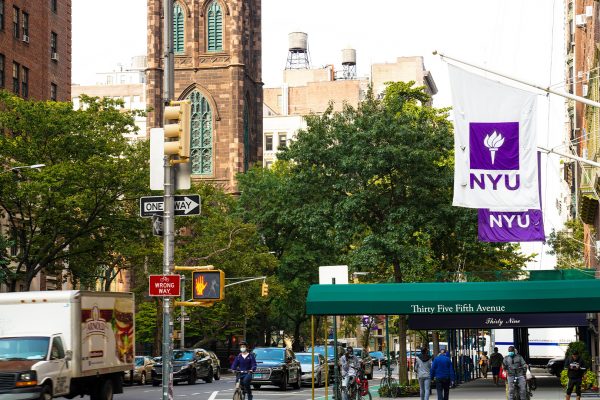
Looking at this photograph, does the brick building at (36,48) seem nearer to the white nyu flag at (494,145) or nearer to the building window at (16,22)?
the building window at (16,22)

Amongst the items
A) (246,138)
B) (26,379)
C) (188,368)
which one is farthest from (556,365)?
(246,138)

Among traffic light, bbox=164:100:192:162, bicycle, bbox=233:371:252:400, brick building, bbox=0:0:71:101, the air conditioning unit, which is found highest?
brick building, bbox=0:0:71:101

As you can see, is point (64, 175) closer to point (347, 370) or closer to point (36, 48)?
point (347, 370)

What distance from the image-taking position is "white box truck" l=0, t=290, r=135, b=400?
24922 millimetres

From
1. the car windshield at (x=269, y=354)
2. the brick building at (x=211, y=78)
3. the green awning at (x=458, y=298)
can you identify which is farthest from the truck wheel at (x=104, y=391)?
the brick building at (x=211, y=78)

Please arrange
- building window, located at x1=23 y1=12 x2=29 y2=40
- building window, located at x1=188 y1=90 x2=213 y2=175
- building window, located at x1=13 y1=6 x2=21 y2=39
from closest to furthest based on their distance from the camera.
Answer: building window, located at x1=13 y1=6 x2=21 y2=39 < building window, located at x1=23 y1=12 x2=29 y2=40 < building window, located at x1=188 y1=90 x2=213 y2=175

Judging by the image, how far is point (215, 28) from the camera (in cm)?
10538

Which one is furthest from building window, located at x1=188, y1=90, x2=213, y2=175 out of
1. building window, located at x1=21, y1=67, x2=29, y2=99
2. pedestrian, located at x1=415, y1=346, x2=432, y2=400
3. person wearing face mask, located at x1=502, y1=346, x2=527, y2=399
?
person wearing face mask, located at x1=502, y1=346, x2=527, y2=399

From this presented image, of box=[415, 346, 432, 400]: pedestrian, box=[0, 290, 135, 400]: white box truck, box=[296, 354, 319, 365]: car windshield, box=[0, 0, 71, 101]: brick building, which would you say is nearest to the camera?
box=[0, 290, 135, 400]: white box truck

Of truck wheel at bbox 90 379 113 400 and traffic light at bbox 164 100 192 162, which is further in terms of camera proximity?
truck wheel at bbox 90 379 113 400

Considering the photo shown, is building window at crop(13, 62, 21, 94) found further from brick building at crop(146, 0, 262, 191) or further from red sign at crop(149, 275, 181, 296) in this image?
red sign at crop(149, 275, 181, 296)

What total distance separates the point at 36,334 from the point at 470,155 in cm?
1172

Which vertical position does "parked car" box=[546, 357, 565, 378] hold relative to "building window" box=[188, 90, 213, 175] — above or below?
below

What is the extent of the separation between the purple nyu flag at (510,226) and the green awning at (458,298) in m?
6.16
